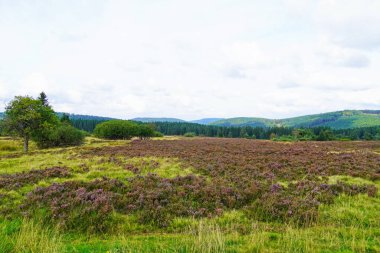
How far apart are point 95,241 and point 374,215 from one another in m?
10.1

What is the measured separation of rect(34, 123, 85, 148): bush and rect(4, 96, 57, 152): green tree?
89.8 inches

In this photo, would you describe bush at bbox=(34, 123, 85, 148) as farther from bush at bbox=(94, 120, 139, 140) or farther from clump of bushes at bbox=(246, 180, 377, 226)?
clump of bushes at bbox=(246, 180, 377, 226)

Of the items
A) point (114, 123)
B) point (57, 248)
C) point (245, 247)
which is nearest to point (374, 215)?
point (245, 247)

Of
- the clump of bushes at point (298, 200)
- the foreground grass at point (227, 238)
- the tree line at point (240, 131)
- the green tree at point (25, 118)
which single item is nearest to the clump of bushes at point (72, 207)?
the foreground grass at point (227, 238)

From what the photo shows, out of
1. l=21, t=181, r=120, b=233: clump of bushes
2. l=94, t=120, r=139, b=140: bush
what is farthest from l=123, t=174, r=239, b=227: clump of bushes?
l=94, t=120, r=139, b=140: bush

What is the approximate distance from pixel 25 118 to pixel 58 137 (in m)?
8.05

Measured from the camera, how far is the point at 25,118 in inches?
1551

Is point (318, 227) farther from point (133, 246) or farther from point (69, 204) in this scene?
point (69, 204)

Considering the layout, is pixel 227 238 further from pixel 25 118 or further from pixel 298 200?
pixel 25 118

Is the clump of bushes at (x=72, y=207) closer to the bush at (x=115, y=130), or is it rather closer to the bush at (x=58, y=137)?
the bush at (x=58, y=137)

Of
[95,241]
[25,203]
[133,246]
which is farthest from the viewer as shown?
[25,203]

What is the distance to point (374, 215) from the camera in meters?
9.10

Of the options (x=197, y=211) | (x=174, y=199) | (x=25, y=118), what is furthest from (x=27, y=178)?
(x=25, y=118)

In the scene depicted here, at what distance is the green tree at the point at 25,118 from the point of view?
129ft
